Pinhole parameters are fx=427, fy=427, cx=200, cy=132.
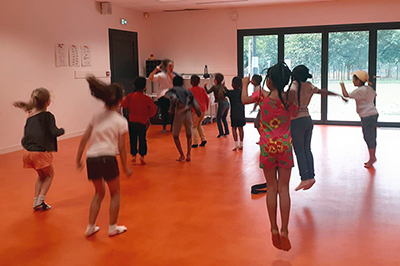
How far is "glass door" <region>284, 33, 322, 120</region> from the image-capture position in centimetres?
1036

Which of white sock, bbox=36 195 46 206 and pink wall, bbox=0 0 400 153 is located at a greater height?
pink wall, bbox=0 0 400 153

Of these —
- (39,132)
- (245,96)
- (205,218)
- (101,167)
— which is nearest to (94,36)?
(39,132)

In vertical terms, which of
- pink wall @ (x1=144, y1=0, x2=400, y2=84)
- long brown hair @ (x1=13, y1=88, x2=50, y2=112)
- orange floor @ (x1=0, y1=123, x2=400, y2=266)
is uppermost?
pink wall @ (x1=144, y1=0, x2=400, y2=84)

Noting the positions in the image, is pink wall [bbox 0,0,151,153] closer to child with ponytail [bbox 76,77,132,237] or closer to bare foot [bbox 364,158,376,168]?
child with ponytail [bbox 76,77,132,237]

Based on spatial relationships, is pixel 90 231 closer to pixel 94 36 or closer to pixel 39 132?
pixel 39 132

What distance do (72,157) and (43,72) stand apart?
2181 millimetres

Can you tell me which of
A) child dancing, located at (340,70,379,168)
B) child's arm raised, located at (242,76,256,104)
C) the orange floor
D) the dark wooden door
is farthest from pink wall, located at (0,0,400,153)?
child's arm raised, located at (242,76,256,104)

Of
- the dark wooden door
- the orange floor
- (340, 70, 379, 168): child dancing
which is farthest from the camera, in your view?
the dark wooden door

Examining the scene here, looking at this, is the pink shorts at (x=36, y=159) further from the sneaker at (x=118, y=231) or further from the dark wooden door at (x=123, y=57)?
the dark wooden door at (x=123, y=57)

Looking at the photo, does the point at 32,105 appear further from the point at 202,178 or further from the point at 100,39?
the point at 100,39

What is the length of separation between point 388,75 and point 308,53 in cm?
190

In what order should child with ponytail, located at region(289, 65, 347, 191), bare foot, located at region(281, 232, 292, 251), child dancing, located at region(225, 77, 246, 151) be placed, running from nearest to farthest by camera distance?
1. bare foot, located at region(281, 232, 292, 251)
2. child with ponytail, located at region(289, 65, 347, 191)
3. child dancing, located at region(225, 77, 246, 151)

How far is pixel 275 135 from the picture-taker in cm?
309

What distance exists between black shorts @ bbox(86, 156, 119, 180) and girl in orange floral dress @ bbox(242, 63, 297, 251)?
3.91 feet
